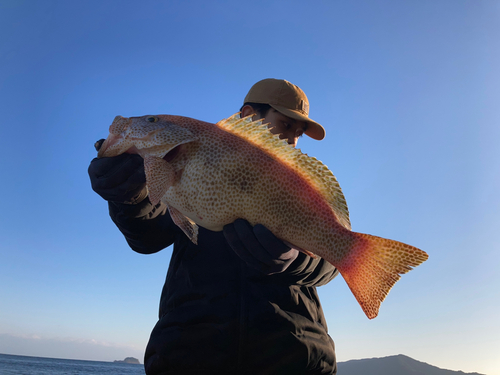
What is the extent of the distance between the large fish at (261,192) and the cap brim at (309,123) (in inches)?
38.9

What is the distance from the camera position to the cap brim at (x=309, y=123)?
389cm

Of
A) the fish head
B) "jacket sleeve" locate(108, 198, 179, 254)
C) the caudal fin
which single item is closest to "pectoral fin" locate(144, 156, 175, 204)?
the fish head

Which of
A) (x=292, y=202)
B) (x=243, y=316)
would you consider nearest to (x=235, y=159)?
(x=292, y=202)

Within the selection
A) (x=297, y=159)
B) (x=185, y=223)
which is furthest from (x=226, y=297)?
(x=297, y=159)

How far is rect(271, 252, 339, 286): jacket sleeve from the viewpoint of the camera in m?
2.88

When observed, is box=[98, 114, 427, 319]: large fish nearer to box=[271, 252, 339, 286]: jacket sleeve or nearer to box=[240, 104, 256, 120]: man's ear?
box=[271, 252, 339, 286]: jacket sleeve

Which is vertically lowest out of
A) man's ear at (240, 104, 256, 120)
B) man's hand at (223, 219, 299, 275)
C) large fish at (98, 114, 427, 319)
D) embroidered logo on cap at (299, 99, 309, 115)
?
man's hand at (223, 219, 299, 275)

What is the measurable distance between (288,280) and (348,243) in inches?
29.4

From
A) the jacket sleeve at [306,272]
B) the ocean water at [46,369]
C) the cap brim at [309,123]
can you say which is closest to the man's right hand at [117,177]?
the jacket sleeve at [306,272]

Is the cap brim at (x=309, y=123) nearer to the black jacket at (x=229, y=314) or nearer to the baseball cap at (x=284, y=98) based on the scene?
the baseball cap at (x=284, y=98)

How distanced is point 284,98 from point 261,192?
72.6 inches

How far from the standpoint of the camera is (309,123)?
4137 mm

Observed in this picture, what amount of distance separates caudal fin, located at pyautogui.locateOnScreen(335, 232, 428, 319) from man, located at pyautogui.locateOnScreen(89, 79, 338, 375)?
0.45 m

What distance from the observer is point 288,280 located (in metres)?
3.03
